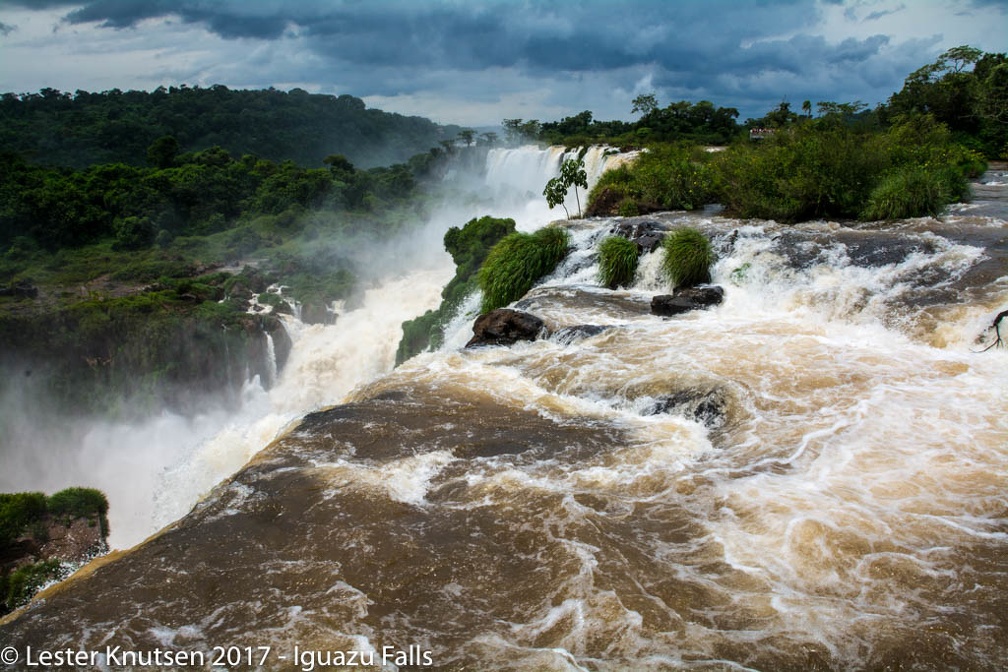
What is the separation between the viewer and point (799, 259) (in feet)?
43.5

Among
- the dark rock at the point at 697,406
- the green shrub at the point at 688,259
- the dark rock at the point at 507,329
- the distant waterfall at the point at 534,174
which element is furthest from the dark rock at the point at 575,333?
the distant waterfall at the point at 534,174

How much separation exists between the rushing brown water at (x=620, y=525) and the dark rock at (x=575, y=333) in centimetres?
79

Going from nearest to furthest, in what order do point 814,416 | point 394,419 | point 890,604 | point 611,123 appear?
1. point 890,604
2. point 814,416
3. point 394,419
4. point 611,123

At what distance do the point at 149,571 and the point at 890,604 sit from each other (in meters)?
6.08

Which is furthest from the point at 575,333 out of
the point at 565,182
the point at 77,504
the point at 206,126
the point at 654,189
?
the point at 206,126

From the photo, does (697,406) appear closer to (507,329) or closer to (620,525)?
(620,525)

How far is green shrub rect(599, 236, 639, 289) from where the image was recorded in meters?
15.1

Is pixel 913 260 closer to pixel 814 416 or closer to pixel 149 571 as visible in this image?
pixel 814 416

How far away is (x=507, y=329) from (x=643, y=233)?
19.9ft

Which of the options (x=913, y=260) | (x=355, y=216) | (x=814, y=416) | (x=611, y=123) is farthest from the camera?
(x=611, y=123)

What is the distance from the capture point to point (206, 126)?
66500 mm

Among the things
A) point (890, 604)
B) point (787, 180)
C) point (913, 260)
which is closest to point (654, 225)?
point (787, 180)

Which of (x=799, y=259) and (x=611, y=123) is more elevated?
(x=611, y=123)

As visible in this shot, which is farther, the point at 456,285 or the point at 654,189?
the point at 654,189
